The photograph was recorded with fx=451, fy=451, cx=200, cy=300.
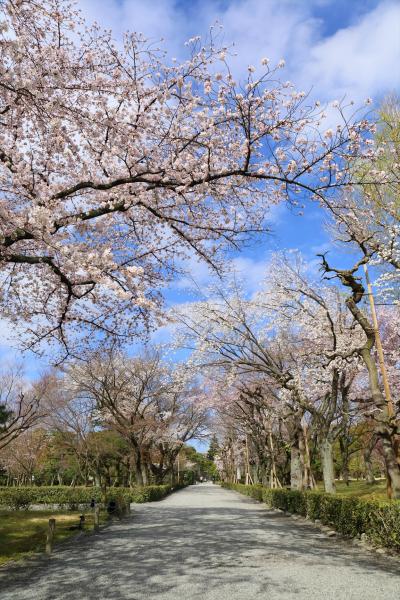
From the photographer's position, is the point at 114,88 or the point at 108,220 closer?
the point at 114,88

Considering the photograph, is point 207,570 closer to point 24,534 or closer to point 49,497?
point 24,534

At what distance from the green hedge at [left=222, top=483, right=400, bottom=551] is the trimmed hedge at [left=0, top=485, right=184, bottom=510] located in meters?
9.29

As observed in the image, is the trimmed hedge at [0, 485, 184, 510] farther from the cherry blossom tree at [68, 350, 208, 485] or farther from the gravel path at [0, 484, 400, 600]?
the gravel path at [0, 484, 400, 600]

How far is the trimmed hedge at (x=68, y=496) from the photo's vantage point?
72.5ft

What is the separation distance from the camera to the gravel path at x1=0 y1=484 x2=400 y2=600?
221 inches

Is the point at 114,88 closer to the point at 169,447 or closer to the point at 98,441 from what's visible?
the point at 98,441

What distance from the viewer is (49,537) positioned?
882 cm

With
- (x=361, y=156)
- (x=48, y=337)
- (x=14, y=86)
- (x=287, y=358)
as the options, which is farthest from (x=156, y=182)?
(x=287, y=358)

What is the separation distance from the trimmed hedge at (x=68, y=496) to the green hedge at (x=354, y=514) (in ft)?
30.5

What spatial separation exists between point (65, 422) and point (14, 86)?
2513 cm

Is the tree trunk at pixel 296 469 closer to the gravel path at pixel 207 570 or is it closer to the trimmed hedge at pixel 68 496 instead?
the gravel path at pixel 207 570

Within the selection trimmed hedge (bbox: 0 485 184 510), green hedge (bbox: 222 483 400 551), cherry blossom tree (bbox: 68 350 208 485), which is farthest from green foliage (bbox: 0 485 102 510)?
green hedge (bbox: 222 483 400 551)

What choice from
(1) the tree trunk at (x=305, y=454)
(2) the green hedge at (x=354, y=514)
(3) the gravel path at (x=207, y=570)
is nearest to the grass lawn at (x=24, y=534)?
(3) the gravel path at (x=207, y=570)

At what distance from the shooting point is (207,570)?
696cm
